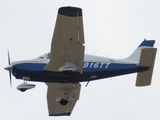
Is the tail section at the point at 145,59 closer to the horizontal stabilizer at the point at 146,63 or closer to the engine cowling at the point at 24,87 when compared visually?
the horizontal stabilizer at the point at 146,63

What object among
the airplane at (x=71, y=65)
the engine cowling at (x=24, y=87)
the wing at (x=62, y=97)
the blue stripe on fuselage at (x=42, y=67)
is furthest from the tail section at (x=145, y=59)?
the engine cowling at (x=24, y=87)

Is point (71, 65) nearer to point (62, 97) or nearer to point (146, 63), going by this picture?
point (62, 97)

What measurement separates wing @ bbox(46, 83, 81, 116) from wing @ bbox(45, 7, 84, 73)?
3017mm

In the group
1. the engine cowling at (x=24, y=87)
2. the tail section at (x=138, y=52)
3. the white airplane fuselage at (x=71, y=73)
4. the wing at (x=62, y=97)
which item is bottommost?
the wing at (x=62, y=97)

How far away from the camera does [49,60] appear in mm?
A: 19188

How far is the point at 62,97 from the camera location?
21.3 meters

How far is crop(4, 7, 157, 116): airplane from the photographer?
16.7m

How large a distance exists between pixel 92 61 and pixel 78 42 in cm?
234

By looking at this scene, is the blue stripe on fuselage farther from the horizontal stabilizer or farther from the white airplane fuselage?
the horizontal stabilizer

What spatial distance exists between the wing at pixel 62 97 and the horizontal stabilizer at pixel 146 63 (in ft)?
11.7

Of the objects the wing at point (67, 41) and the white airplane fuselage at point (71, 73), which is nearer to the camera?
the wing at point (67, 41)

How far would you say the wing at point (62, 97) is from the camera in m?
21.3

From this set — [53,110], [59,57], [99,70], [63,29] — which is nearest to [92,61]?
[99,70]

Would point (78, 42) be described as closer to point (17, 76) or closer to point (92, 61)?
point (92, 61)
